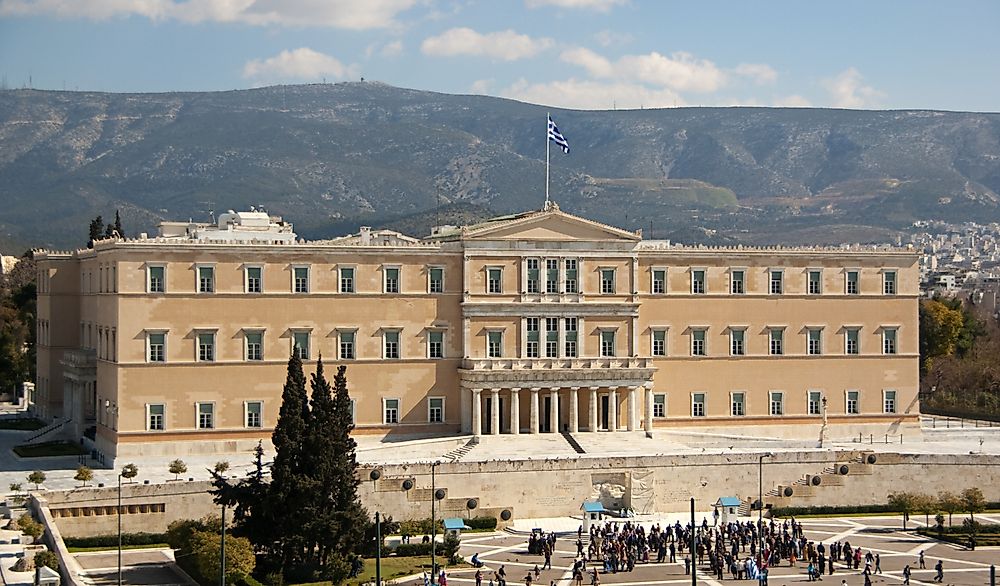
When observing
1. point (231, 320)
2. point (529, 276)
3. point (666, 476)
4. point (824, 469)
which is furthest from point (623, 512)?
point (231, 320)

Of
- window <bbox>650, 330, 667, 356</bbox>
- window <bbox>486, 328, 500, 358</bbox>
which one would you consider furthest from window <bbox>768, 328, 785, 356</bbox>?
window <bbox>486, 328, 500, 358</bbox>

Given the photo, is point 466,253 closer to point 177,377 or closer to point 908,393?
point 177,377

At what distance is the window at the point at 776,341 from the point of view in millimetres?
83500

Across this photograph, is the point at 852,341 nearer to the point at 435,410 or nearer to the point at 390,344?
the point at 435,410

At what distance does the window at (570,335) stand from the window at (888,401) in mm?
18588

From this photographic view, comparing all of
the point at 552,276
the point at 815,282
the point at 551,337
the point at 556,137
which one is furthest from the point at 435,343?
the point at 815,282

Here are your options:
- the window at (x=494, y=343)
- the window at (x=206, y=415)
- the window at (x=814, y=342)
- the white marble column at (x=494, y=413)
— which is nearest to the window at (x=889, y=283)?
the window at (x=814, y=342)

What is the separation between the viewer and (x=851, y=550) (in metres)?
60.5

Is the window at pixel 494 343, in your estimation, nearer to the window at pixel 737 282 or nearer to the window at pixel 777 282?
the window at pixel 737 282

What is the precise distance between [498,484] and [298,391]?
14.2 m

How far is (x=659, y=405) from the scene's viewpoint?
268 feet

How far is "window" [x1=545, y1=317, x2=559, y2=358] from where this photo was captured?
7962 centimetres

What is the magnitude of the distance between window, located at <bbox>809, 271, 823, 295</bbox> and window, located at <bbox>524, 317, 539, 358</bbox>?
16.3 m

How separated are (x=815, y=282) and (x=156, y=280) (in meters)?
36.3
